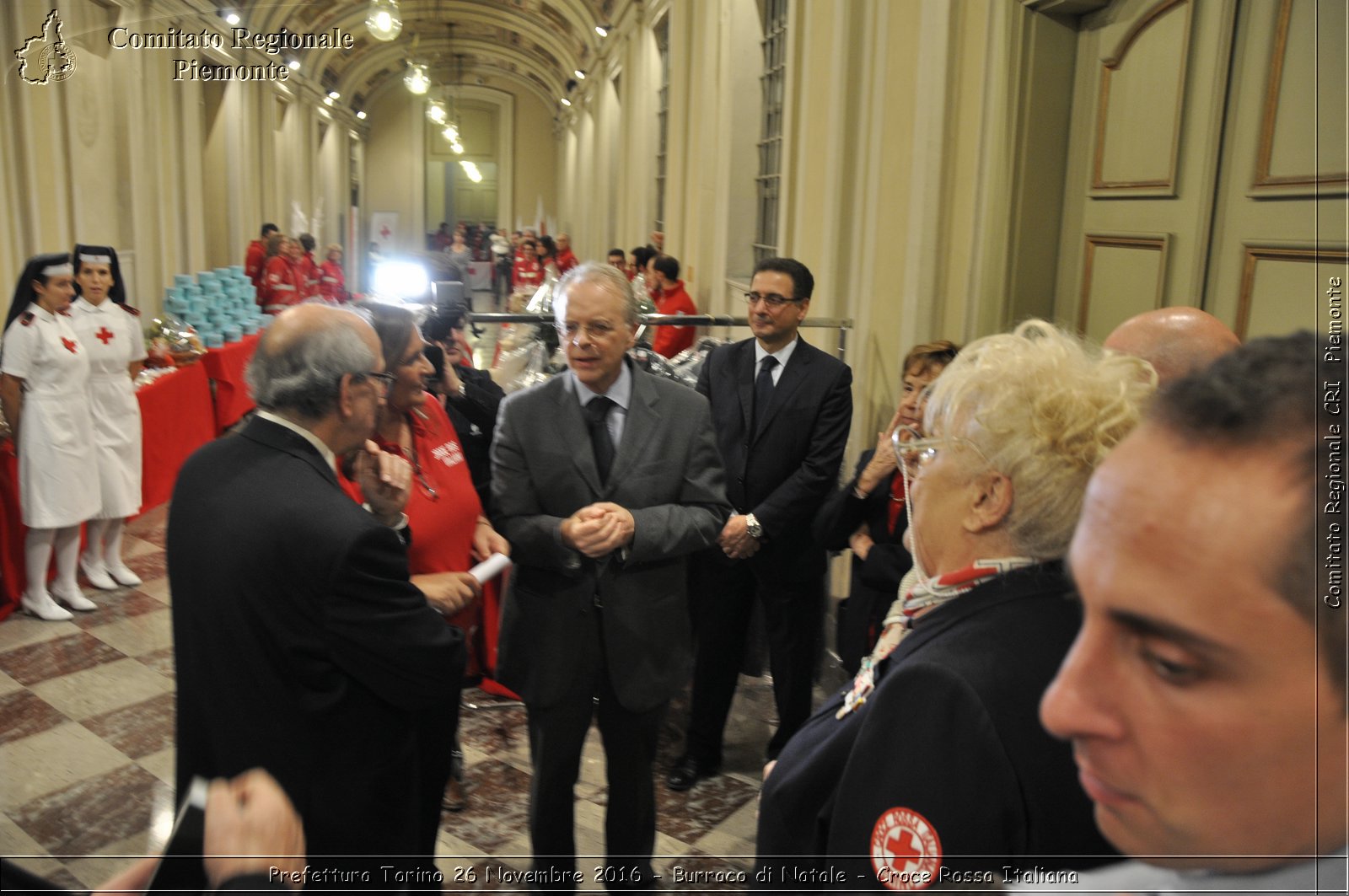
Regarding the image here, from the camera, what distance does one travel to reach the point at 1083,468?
4.36 feet

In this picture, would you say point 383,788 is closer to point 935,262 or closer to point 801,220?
point 935,262

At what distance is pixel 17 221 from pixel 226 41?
6.24m

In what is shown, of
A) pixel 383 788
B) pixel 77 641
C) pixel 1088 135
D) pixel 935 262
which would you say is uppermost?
pixel 1088 135

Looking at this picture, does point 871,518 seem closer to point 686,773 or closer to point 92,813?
point 686,773

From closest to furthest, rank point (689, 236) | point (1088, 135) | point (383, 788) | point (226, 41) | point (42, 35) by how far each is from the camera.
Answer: point (383, 788) < point (1088, 135) < point (42, 35) < point (689, 236) < point (226, 41)

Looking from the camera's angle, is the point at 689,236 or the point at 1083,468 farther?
the point at 689,236

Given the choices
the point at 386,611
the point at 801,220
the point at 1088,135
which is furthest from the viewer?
the point at 801,220

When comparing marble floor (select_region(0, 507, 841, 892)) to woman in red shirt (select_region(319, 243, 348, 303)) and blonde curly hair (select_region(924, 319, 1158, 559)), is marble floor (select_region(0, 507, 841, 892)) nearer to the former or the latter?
blonde curly hair (select_region(924, 319, 1158, 559))

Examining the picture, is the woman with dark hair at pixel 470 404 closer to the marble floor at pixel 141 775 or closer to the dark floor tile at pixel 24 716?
the marble floor at pixel 141 775

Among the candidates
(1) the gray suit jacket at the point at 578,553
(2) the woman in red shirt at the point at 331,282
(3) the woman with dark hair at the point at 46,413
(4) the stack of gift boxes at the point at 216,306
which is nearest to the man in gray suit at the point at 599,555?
(1) the gray suit jacket at the point at 578,553

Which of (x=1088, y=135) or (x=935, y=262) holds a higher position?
(x=1088, y=135)

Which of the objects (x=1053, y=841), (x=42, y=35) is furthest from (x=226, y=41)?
(x=1053, y=841)

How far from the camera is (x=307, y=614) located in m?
1.82

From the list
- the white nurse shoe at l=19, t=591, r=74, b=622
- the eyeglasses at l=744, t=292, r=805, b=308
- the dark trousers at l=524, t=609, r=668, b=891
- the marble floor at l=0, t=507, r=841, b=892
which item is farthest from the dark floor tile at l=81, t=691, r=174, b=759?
the eyeglasses at l=744, t=292, r=805, b=308
